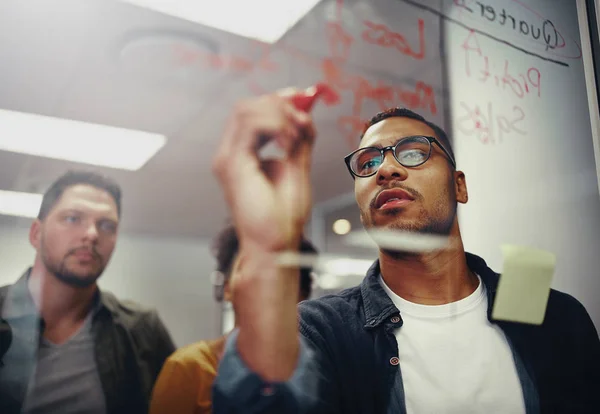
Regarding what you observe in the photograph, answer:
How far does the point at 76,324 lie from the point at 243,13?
0.60 meters

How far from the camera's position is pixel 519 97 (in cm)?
128

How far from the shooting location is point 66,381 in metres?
0.74

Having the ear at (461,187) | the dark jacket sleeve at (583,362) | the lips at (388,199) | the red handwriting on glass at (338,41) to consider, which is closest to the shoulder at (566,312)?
the dark jacket sleeve at (583,362)

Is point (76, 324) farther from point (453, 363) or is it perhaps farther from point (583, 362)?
point (583, 362)

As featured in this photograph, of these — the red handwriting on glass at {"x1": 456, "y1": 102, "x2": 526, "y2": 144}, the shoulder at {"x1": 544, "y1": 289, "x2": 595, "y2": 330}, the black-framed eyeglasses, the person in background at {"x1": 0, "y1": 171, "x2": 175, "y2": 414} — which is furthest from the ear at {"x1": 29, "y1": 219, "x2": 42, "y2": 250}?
the shoulder at {"x1": 544, "y1": 289, "x2": 595, "y2": 330}

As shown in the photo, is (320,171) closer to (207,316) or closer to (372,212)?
(372,212)

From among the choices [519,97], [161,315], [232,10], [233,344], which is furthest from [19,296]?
[519,97]

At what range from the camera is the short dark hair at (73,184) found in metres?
0.78

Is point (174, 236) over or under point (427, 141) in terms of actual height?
under

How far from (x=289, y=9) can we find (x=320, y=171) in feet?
1.03

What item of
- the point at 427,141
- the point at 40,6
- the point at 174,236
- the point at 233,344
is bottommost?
the point at 233,344

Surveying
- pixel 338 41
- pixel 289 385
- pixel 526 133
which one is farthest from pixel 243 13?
pixel 526 133

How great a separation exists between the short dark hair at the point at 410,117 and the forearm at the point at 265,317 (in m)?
0.36

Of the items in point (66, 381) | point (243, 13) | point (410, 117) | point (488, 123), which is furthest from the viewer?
point (488, 123)
